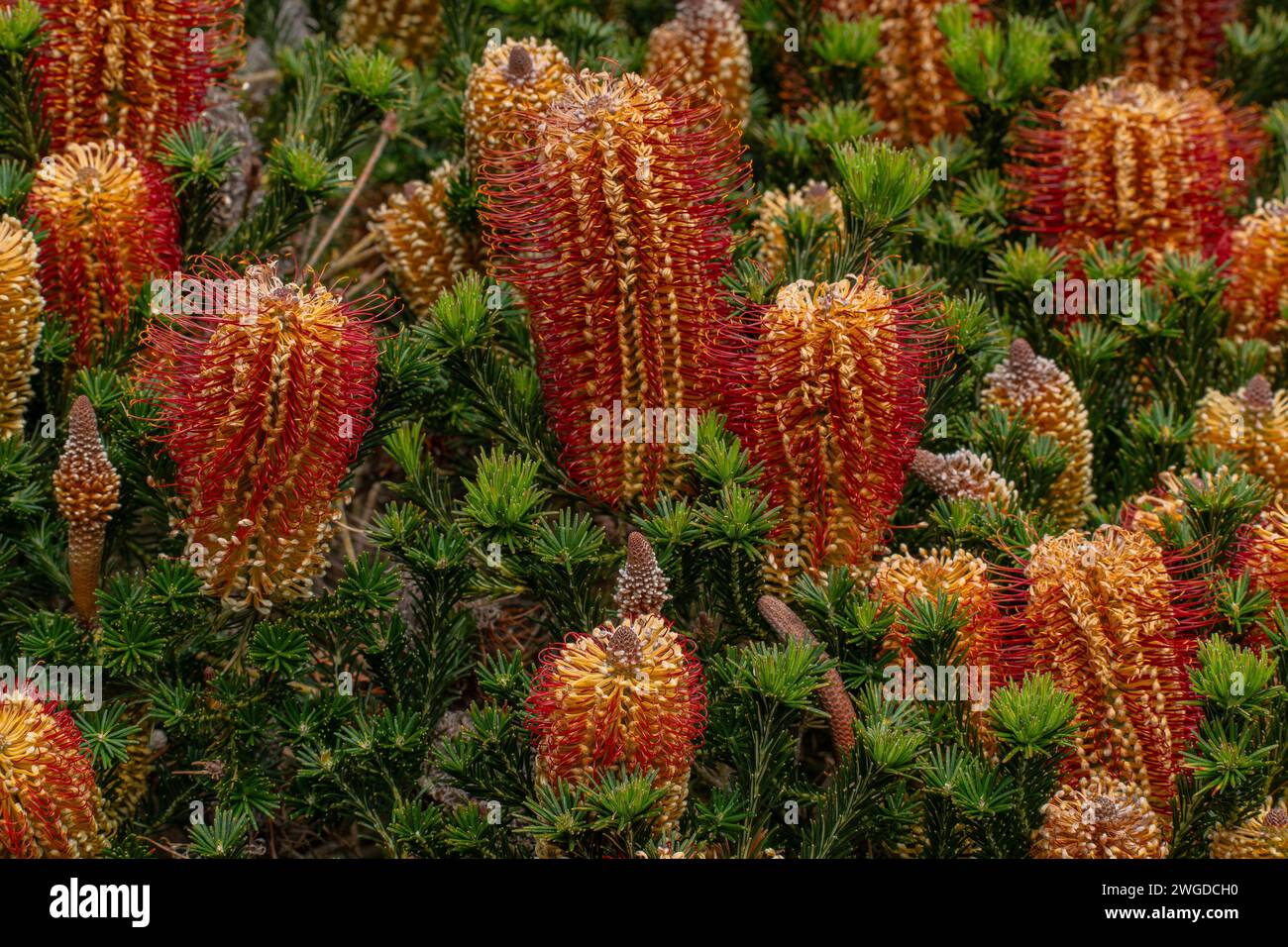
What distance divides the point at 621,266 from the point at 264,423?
0.59 m

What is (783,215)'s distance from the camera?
130 inches

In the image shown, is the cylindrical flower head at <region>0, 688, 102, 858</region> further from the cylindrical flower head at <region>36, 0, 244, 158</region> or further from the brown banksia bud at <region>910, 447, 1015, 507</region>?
the brown banksia bud at <region>910, 447, 1015, 507</region>

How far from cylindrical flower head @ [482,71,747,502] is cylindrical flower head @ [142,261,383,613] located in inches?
12.2

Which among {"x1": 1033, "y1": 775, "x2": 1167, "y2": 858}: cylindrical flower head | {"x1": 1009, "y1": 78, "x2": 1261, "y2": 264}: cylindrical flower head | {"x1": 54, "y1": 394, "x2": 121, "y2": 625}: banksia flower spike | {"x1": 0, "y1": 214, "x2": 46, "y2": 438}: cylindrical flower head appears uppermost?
{"x1": 1009, "y1": 78, "x2": 1261, "y2": 264}: cylindrical flower head

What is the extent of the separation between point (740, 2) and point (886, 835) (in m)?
2.06

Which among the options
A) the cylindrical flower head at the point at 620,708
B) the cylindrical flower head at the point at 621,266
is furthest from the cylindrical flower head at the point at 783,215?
the cylindrical flower head at the point at 620,708

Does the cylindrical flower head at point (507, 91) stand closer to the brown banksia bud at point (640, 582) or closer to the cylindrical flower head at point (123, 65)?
the cylindrical flower head at point (123, 65)

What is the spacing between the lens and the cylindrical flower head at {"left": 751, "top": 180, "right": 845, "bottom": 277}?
127 inches

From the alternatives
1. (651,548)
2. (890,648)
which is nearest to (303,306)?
(651,548)

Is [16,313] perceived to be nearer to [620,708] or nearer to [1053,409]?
[620,708]

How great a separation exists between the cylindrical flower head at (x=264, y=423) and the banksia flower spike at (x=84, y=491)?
4.5 inches

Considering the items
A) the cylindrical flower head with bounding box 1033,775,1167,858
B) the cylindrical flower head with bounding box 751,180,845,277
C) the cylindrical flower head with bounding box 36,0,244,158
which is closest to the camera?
the cylindrical flower head with bounding box 1033,775,1167,858

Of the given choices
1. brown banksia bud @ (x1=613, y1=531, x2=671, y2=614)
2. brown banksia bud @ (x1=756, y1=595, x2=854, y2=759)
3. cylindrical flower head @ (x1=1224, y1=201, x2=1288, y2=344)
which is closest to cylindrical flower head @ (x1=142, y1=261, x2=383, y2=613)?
brown banksia bud @ (x1=613, y1=531, x2=671, y2=614)

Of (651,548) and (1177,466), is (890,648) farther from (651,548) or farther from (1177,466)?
(1177,466)
